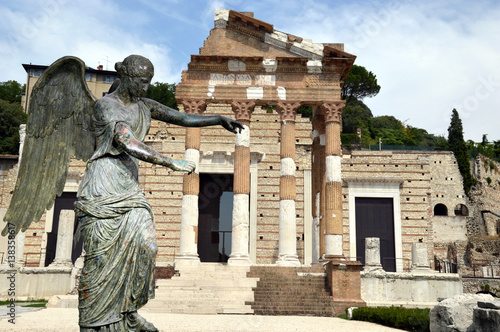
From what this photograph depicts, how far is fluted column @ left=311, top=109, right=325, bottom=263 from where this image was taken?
20.6 m

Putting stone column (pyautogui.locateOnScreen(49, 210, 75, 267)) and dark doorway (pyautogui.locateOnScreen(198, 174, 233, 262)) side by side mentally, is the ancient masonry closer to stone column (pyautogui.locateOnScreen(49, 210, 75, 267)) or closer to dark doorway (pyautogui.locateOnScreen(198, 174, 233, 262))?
dark doorway (pyautogui.locateOnScreen(198, 174, 233, 262))

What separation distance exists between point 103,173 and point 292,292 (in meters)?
13.9

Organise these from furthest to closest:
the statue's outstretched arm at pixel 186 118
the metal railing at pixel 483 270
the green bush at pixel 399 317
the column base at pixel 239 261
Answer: the metal railing at pixel 483 270 < the column base at pixel 239 261 < the green bush at pixel 399 317 < the statue's outstretched arm at pixel 186 118

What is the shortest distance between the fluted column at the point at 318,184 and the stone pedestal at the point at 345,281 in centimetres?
274

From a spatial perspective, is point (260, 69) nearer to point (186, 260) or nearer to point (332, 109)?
point (332, 109)

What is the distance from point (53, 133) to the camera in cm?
432

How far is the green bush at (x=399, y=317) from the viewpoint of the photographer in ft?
37.7

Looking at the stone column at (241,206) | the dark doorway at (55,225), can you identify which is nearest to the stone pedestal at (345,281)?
the stone column at (241,206)

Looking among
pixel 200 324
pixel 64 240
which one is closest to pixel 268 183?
pixel 64 240

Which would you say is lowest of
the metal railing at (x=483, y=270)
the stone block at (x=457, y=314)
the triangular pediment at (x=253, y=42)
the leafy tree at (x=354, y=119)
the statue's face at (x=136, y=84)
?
the stone block at (x=457, y=314)

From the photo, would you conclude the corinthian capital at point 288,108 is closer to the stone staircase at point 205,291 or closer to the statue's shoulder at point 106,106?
the stone staircase at point 205,291

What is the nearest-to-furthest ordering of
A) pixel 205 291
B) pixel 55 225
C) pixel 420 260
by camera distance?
1. pixel 205 291
2. pixel 420 260
3. pixel 55 225

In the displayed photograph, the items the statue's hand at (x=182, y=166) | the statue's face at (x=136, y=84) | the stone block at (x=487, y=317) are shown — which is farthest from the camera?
the stone block at (x=487, y=317)

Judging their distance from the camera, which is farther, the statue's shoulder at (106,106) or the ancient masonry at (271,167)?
the ancient masonry at (271,167)
